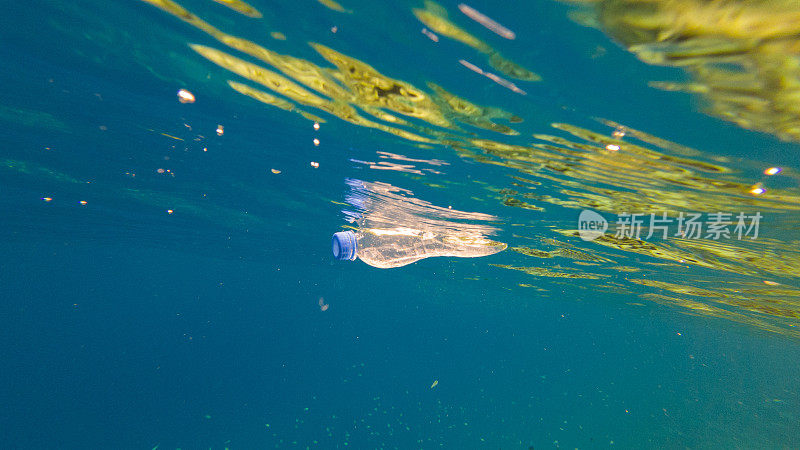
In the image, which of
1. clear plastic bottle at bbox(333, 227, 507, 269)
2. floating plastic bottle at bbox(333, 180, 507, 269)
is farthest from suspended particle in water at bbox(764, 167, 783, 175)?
clear plastic bottle at bbox(333, 227, 507, 269)

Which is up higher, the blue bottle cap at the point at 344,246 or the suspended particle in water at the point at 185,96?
the suspended particle in water at the point at 185,96

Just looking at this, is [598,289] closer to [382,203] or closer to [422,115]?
[382,203]

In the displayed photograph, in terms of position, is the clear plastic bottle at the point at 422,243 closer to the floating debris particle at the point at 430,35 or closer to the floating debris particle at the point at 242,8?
the floating debris particle at the point at 430,35

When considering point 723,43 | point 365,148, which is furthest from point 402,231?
point 723,43

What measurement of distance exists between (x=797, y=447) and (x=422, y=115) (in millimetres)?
50166

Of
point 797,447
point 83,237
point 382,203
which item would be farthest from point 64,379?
point 797,447

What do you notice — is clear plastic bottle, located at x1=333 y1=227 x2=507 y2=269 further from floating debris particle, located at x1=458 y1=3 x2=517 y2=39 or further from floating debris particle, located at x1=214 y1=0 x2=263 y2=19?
floating debris particle, located at x1=458 y1=3 x2=517 y2=39

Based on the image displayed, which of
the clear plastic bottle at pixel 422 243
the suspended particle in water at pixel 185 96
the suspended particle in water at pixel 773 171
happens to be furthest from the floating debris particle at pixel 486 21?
the clear plastic bottle at pixel 422 243

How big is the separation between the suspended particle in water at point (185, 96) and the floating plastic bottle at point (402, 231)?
4.94 metres

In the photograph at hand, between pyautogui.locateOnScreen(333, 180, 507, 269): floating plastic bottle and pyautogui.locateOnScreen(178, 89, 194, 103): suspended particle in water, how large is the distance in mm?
4938

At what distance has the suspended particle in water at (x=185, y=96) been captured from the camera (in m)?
7.98

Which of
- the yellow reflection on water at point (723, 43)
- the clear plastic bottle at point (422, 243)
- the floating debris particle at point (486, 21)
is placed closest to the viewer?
the yellow reflection on water at point (723, 43)

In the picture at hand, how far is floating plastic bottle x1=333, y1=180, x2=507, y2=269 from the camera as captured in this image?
42.0 ft

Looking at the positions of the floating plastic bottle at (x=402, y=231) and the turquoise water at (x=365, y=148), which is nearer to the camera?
the turquoise water at (x=365, y=148)
